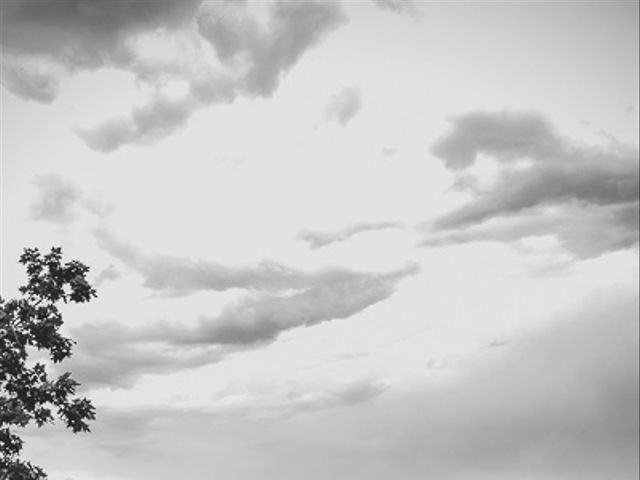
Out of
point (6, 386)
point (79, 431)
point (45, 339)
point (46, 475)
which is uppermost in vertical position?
point (45, 339)

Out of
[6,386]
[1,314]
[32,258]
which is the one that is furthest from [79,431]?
[32,258]

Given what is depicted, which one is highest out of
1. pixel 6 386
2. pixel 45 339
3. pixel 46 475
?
pixel 45 339

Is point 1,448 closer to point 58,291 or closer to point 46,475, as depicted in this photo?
point 46,475

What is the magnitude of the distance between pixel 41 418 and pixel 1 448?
4.81ft

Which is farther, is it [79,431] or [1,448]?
[79,431]

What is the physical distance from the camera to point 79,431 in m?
20.6

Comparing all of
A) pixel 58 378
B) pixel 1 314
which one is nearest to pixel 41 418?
pixel 58 378

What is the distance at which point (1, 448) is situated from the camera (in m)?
19.4

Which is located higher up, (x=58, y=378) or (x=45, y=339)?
(x=45, y=339)

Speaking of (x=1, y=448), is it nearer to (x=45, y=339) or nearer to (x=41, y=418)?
(x=41, y=418)

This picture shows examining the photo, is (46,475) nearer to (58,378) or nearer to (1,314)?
(58,378)

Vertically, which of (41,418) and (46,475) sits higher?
(41,418)

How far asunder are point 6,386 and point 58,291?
347cm

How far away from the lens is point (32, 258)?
2059 centimetres
